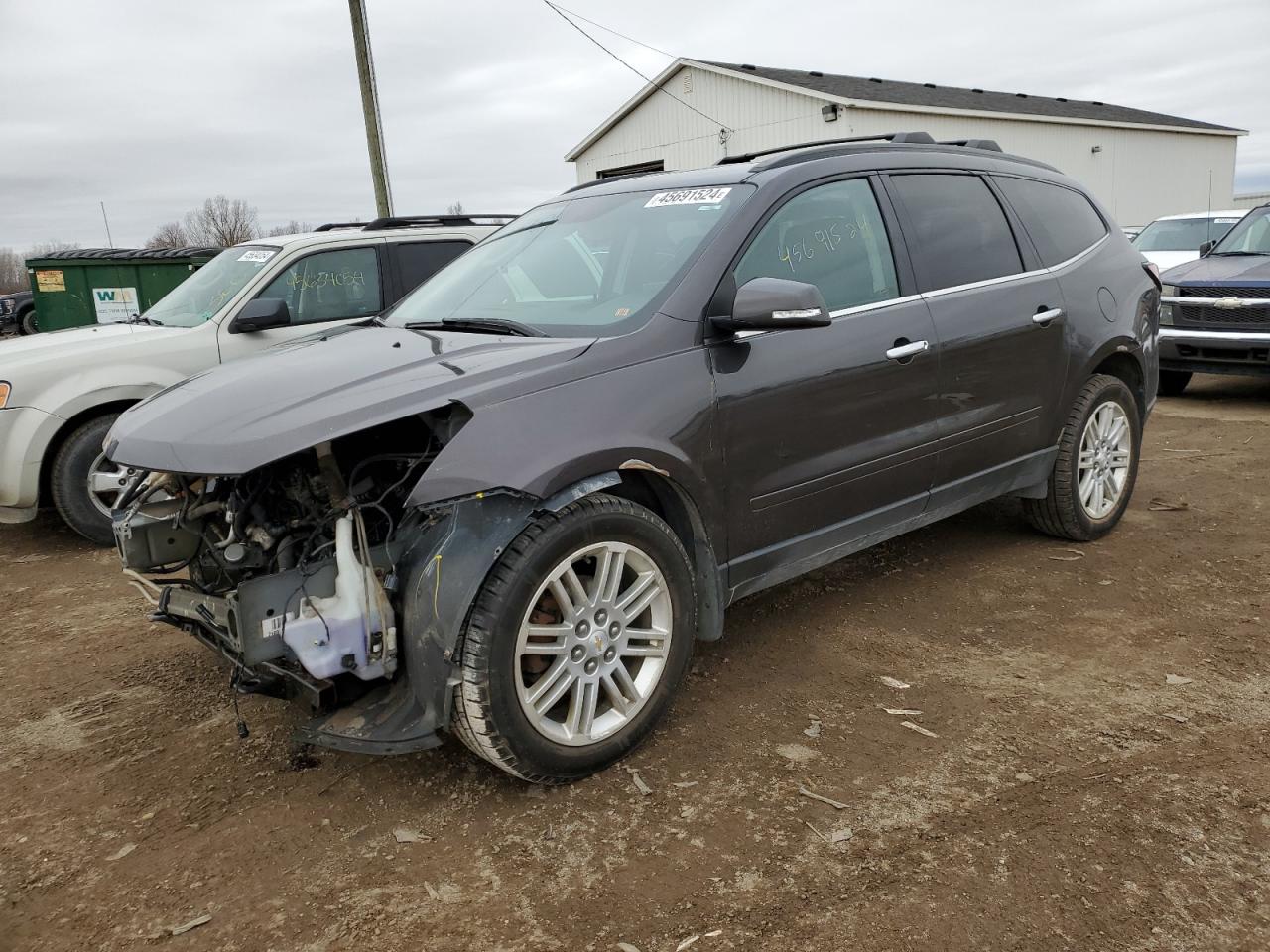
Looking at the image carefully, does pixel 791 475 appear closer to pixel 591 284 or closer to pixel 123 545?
pixel 591 284

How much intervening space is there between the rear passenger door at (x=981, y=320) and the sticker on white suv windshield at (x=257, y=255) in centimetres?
443

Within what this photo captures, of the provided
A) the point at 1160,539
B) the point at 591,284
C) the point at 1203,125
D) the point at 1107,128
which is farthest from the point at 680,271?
the point at 1203,125

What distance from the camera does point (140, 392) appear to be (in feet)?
19.1

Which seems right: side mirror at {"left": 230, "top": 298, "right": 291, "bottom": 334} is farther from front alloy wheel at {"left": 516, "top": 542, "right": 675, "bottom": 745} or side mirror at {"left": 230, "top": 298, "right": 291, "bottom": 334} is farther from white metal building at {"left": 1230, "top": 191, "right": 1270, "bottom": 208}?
white metal building at {"left": 1230, "top": 191, "right": 1270, "bottom": 208}

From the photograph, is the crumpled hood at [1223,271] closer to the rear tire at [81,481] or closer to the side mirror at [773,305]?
the side mirror at [773,305]

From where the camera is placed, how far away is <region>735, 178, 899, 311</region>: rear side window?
340 cm

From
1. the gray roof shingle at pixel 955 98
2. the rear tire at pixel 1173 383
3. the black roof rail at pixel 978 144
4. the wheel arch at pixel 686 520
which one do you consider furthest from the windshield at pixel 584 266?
the gray roof shingle at pixel 955 98

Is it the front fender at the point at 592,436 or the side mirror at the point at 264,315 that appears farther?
the side mirror at the point at 264,315

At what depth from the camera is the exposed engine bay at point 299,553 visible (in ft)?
8.55

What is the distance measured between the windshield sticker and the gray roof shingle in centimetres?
1812

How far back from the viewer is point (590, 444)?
2748 mm

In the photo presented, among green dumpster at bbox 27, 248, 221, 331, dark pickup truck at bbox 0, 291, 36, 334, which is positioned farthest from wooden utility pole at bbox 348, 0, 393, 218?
dark pickup truck at bbox 0, 291, 36, 334

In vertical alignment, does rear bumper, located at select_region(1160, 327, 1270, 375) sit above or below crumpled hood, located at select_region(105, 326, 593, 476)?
below

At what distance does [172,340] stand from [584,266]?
3.60 meters
